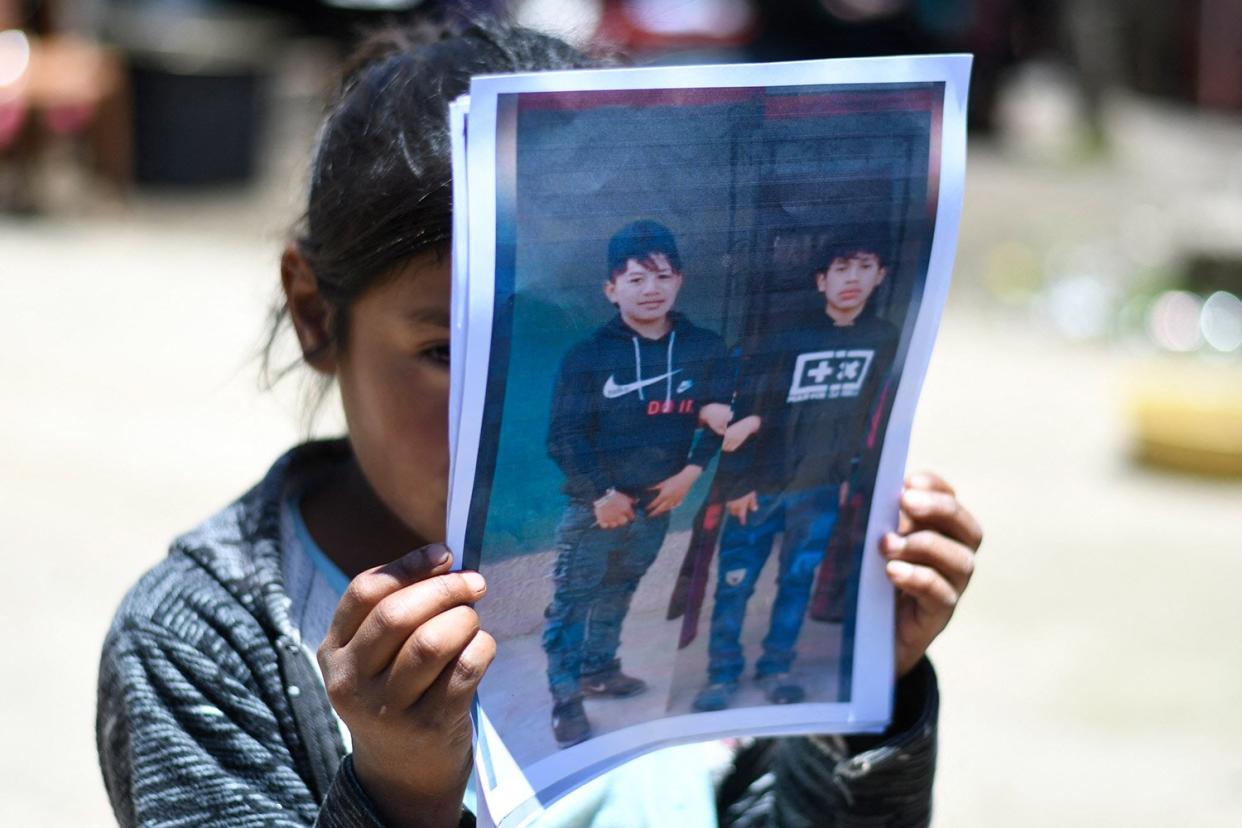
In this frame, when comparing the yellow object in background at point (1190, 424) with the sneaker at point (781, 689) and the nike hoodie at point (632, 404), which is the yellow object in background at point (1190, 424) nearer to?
the sneaker at point (781, 689)

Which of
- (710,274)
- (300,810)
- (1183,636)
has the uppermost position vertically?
(710,274)

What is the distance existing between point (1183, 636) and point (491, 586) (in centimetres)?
276

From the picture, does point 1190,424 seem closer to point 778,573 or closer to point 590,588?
point 778,573

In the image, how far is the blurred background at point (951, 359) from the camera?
9.39 ft

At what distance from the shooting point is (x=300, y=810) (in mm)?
1128

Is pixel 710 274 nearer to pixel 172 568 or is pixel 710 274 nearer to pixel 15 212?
pixel 172 568

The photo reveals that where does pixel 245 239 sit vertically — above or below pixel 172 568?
above

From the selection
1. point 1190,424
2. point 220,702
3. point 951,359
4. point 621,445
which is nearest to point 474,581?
point 621,445

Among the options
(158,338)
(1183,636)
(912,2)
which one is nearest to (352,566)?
(1183,636)

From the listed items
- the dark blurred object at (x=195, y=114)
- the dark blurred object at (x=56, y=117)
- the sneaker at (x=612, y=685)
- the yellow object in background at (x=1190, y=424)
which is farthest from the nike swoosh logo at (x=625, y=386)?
the dark blurred object at (x=195, y=114)

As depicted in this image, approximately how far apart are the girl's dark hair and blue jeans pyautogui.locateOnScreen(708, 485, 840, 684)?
316mm

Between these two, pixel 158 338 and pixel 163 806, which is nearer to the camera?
pixel 163 806

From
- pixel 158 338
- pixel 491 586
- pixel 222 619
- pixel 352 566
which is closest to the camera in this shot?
pixel 491 586

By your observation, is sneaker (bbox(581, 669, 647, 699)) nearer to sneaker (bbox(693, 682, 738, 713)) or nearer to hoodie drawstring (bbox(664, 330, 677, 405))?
sneaker (bbox(693, 682, 738, 713))
